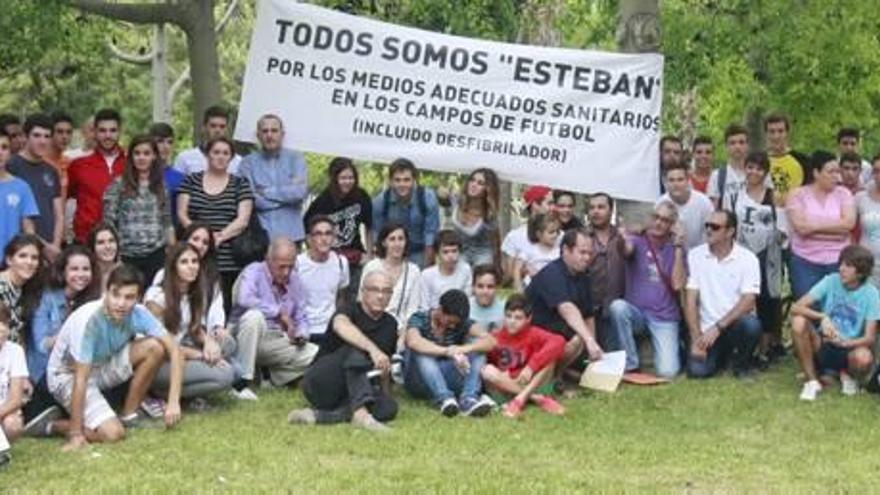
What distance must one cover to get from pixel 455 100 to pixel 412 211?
1.13 metres

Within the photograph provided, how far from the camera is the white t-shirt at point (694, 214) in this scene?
1055 cm

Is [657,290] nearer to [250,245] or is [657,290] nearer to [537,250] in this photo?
[537,250]

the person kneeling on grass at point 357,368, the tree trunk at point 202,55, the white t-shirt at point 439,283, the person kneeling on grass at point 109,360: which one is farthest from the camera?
the tree trunk at point 202,55

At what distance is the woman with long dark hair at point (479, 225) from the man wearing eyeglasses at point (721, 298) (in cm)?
152

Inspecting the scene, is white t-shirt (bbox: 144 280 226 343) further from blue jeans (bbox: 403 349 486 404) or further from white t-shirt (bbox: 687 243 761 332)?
white t-shirt (bbox: 687 243 761 332)

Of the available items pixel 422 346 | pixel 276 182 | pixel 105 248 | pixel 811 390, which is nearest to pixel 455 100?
A: pixel 276 182

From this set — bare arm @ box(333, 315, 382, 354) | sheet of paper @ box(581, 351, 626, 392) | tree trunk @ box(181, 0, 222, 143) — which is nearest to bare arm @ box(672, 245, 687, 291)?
sheet of paper @ box(581, 351, 626, 392)

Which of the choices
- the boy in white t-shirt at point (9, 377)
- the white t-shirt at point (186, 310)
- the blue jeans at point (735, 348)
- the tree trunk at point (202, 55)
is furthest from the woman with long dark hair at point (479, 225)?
the boy in white t-shirt at point (9, 377)

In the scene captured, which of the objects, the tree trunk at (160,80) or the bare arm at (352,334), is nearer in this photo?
the bare arm at (352,334)

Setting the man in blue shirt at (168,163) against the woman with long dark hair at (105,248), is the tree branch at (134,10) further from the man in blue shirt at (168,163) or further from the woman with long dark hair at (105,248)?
the woman with long dark hair at (105,248)

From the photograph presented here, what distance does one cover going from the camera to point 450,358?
9227 mm

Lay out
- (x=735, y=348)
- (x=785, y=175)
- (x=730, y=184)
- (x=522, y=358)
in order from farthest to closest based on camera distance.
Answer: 1. (x=785, y=175)
2. (x=730, y=184)
3. (x=735, y=348)
4. (x=522, y=358)

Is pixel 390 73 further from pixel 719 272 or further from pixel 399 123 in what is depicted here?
pixel 719 272

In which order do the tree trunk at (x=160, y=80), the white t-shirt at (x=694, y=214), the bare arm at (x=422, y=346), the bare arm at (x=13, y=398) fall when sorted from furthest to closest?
the tree trunk at (x=160, y=80) < the white t-shirt at (x=694, y=214) < the bare arm at (x=422, y=346) < the bare arm at (x=13, y=398)
